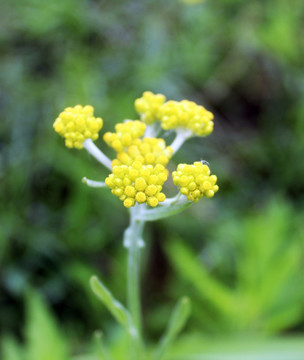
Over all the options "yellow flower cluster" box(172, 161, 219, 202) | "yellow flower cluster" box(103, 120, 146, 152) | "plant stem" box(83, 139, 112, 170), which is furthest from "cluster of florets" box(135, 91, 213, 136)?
"yellow flower cluster" box(172, 161, 219, 202)

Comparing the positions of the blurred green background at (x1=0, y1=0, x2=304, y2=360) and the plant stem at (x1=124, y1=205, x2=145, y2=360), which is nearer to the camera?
the plant stem at (x1=124, y1=205, x2=145, y2=360)

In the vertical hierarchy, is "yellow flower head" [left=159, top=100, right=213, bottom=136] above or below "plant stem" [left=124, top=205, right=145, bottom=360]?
above

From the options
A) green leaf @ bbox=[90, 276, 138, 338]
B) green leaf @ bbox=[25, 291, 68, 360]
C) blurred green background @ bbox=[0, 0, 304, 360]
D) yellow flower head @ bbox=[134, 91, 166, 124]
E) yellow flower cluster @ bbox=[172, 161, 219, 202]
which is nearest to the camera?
yellow flower cluster @ bbox=[172, 161, 219, 202]

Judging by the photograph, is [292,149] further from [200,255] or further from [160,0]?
[160,0]

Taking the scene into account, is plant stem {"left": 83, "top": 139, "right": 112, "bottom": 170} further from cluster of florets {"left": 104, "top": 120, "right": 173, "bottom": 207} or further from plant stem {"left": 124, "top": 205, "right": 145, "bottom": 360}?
plant stem {"left": 124, "top": 205, "right": 145, "bottom": 360}

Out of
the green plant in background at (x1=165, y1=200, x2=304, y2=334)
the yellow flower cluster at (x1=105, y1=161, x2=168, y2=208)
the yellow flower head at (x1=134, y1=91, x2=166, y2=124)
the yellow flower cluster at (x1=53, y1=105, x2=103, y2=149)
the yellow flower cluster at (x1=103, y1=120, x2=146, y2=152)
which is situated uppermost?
the yellow flower cluster at (x1=53, y1=105, x2=103, y2=149)

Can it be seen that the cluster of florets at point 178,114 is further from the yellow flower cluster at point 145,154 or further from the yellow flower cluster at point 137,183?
the yellow flower cluster at point 137,183

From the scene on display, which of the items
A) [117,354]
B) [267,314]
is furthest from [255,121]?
[117,354]

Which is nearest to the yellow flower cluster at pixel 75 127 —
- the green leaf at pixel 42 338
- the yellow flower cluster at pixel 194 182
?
the yellow flower cluster at pixel 194 182
